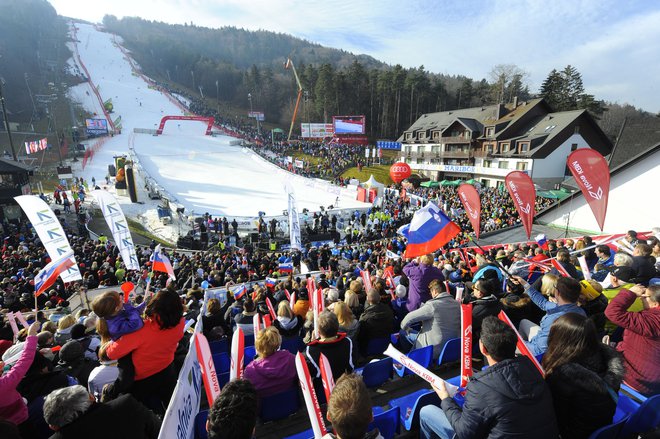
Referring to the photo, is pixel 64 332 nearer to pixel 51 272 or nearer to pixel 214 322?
pixel 214 322

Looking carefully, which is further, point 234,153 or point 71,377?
point 234,153

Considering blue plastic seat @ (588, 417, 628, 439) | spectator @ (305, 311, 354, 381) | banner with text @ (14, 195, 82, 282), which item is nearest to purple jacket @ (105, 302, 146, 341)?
spectator @ (305, 311, 354, 381)

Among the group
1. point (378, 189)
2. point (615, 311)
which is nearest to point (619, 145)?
point (378, 189)

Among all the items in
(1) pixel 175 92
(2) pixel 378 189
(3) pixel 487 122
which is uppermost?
(1) pixel 175 92

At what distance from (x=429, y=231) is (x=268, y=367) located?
4.30 metres

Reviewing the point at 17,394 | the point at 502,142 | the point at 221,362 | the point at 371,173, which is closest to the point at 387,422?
the point at 221,362

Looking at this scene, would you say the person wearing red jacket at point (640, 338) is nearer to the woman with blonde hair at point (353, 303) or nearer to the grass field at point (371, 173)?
the woman with blonde hair at point (353, 303)

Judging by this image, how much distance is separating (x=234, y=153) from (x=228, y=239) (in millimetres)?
27300

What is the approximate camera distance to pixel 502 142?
37.6 m

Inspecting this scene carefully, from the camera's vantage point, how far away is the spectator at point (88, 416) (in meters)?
1.81

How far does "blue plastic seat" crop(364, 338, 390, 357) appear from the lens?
4049 mm

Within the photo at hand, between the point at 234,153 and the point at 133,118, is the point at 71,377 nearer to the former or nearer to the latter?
the point at 234,153

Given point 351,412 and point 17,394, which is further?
point 17,394

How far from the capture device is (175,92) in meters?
77.0
